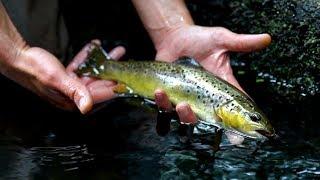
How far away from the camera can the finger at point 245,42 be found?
12.0ft

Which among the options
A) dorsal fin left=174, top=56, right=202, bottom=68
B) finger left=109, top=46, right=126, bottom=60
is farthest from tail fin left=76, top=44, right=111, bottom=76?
dorsal fin left=174, top=56, right=202, bottom=68

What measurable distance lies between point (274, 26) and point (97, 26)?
1491 millimetres

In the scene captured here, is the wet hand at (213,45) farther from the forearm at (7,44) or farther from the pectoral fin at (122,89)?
the forearm at (7,44)

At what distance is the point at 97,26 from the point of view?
17.2 ft

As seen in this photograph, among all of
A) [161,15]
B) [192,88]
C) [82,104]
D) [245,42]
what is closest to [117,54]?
[161,15]

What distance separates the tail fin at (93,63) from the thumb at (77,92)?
733mm

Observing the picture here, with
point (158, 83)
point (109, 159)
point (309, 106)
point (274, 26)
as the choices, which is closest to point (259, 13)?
point (274, 26)

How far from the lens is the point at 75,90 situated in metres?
3.24

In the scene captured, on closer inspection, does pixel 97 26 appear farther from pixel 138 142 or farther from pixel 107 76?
pixel 138 142

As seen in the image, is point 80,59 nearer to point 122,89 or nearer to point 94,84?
point 94,84

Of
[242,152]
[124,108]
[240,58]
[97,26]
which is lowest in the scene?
[242,152]

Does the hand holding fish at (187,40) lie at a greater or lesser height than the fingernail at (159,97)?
greater

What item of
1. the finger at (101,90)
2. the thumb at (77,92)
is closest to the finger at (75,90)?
the thumb at (77,92)

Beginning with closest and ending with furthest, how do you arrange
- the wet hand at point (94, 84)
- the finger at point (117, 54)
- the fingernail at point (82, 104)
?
1. the fingernail at point (82, 104)
2. the wet hand at point (94, 84)
3. the finger at point (117, 54)
